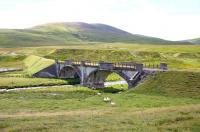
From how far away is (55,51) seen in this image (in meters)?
192

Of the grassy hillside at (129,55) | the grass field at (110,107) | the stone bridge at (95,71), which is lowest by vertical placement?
the grass field at (110,107)

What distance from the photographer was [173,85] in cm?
7569

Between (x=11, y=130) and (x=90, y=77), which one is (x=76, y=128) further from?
(x=90, y=77)

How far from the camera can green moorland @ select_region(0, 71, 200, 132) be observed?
41625mm

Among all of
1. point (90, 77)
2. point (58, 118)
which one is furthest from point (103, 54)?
point (58, 118)

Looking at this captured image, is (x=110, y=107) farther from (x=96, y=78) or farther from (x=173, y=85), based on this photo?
(x=96, y=78)

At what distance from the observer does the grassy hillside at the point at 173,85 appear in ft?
235

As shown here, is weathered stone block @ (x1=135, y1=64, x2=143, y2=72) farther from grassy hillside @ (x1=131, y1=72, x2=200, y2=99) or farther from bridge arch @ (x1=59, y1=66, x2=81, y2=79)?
bridge arch @ (x1=59, y1=66, x2=81, y2=79)

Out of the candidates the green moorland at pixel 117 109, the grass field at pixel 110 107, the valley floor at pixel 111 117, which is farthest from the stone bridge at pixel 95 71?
the valley floor at pixel 111 117

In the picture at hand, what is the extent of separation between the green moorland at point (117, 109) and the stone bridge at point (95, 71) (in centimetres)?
563

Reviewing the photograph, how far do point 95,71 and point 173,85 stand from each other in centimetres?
3293

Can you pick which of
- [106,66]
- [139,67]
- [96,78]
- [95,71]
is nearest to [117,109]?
[139,67]

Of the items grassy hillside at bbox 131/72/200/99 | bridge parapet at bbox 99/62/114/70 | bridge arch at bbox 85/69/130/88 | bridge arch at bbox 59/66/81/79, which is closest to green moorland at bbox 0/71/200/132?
grassy hillside at bbox 131/72/200/99

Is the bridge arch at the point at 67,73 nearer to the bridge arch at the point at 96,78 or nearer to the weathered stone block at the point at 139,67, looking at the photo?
the bridge arch at the point at 96,78
